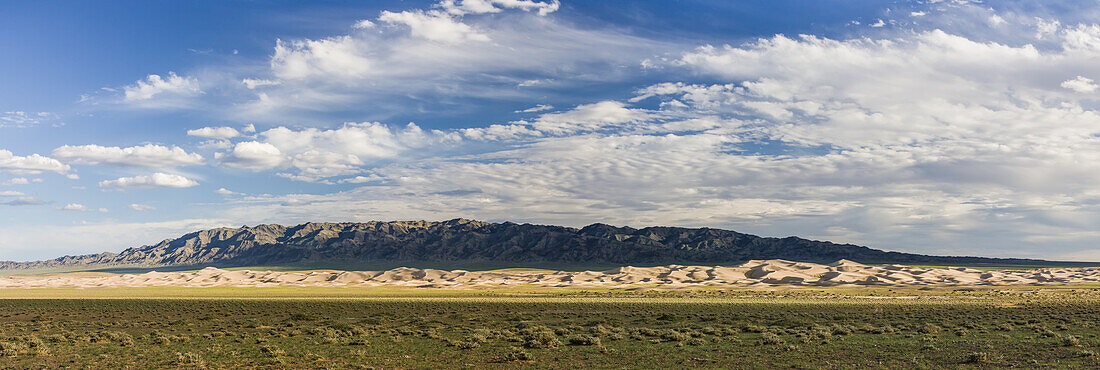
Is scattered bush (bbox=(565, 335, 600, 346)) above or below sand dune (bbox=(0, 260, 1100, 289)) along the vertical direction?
above

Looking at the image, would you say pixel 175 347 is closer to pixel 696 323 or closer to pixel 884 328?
pixel 696 323

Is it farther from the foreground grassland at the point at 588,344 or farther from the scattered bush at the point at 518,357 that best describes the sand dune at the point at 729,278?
the scattered bush at the point at 518,357

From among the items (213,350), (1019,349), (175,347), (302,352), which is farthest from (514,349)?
(1019,349)

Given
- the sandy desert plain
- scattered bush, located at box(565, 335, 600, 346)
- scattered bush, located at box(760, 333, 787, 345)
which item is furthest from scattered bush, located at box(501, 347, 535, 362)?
scattered bush, located at box(760, 333, 787, 345)

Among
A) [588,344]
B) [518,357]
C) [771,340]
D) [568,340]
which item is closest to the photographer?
[518,357]

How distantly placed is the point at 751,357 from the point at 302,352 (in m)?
20.6

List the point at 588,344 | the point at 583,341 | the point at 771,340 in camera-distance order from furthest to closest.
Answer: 1. the point at 583,341
2. the point at 588,344
3. the point at 771,340

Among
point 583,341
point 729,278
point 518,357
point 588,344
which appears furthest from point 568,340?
point 729,278

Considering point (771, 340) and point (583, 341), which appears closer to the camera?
point (771, 340)

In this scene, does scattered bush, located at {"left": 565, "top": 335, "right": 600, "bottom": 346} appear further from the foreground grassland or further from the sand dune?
the sand dune

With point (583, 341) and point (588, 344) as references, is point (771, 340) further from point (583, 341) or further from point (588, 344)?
point (583, 341)

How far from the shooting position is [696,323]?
1777 inches

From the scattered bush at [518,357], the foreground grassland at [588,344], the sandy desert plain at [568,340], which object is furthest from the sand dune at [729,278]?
the scattered bush at [518,357]

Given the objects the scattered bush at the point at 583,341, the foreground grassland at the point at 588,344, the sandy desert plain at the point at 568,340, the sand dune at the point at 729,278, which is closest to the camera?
the foreground grassland at the point at 588,344
